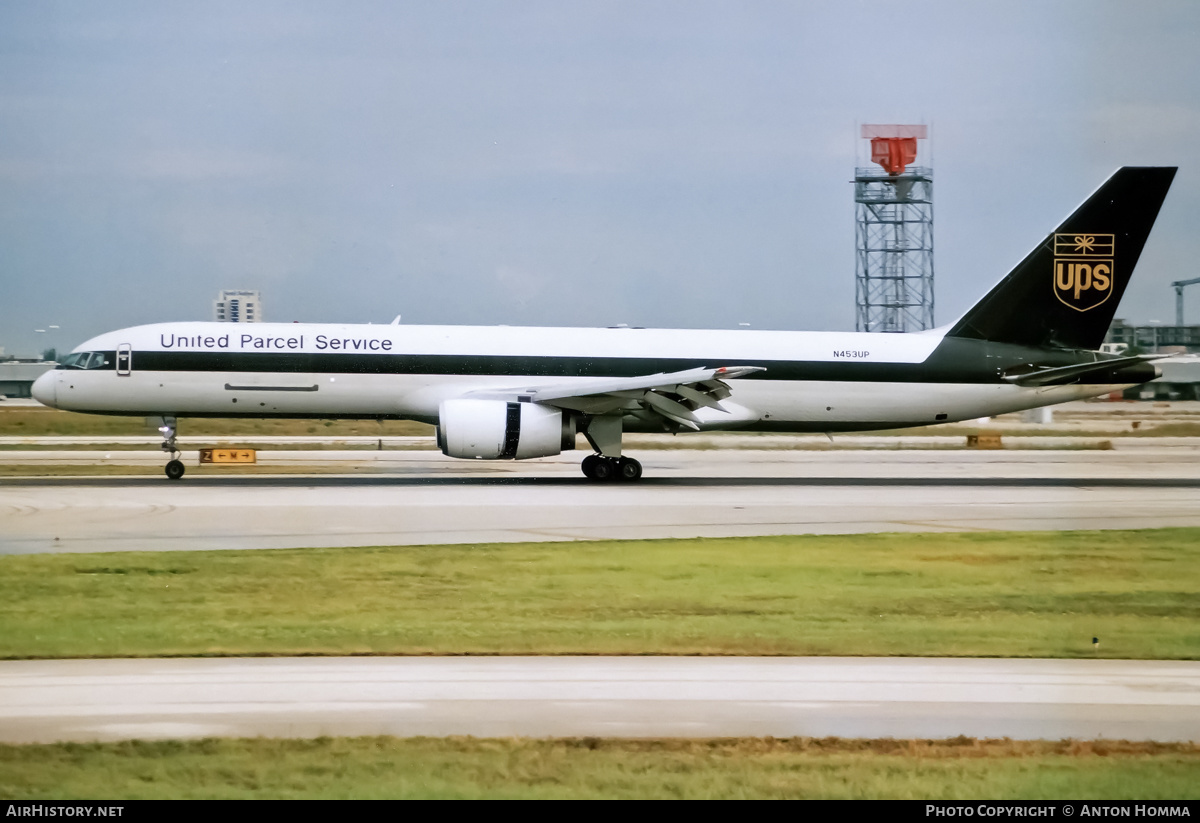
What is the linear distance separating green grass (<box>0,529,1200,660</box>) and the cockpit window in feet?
46.1

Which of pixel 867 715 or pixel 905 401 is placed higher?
pixel 905 401

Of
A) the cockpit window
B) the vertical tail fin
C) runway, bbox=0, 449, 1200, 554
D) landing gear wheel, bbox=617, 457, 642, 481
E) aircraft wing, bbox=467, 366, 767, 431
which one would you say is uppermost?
the vertical tail fin

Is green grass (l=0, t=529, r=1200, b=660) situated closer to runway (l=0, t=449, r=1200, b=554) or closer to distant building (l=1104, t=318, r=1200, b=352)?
runway (l=0, t=449, r=1200, b=554)

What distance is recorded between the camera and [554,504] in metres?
22.9

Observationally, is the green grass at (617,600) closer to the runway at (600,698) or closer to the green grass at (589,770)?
the runway at (600,698)

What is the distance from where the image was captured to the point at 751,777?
727 centimetres

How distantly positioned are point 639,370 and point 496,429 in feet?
14.3

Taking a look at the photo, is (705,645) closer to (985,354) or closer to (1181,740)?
(1181,740)

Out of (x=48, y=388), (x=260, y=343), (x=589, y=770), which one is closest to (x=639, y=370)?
Result: (x=260, y=343)

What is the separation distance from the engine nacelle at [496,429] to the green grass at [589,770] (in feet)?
62.2

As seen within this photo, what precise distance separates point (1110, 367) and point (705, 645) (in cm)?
2317

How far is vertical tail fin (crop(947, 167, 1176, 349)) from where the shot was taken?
31156 mm

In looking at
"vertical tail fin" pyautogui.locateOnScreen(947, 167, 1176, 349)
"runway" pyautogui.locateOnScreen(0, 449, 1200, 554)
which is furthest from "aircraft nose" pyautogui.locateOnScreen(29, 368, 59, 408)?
"vertical tail fin" pyautogui.locateOnScreen(947, 167, 1176, 349)

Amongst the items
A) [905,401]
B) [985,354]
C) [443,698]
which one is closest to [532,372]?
[905,401]
